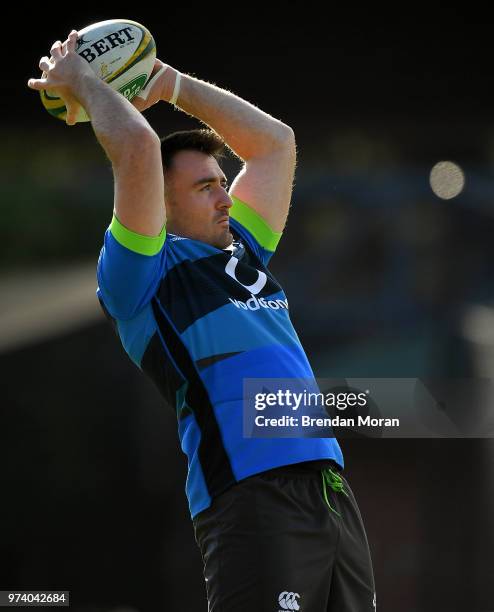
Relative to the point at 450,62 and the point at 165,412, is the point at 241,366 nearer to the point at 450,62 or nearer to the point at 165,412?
the point at 165,412

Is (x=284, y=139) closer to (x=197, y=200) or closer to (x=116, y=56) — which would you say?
(x=197, y=200)

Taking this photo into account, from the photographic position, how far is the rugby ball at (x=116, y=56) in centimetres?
216

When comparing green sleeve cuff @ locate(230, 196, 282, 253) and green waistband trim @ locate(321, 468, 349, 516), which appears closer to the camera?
green waistband trim @ locate(321, 468, 349, 516)

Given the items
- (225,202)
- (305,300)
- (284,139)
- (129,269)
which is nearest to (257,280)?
(225,202)

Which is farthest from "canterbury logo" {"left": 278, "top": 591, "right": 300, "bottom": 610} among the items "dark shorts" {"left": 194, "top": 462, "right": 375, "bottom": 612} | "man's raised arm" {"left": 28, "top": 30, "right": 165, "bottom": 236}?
"man's raised arm" {"left": 28, "top": 30, "right": 165, "bottom": 236}

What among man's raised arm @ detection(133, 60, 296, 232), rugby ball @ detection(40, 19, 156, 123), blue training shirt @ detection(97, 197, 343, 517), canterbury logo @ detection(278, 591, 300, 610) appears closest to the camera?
canterbury logo @ detection(278, 591, 300, 610)

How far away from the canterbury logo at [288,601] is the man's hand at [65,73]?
3.89ft

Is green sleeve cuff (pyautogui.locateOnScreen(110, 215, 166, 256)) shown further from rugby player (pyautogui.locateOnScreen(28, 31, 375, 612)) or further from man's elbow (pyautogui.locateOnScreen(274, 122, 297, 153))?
man's elbow (pyautogui.locateOnScreen(274, 122, 297, 153))

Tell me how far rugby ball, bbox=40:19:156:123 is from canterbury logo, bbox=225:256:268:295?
1.60 ft

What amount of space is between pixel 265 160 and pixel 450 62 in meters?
2.31

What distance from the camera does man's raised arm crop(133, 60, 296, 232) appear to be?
7.95 ft

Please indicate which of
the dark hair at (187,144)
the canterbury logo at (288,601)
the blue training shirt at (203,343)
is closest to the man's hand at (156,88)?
the dark hair at (187,144)

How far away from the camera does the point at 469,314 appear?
4250mm

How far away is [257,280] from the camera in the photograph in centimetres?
214
